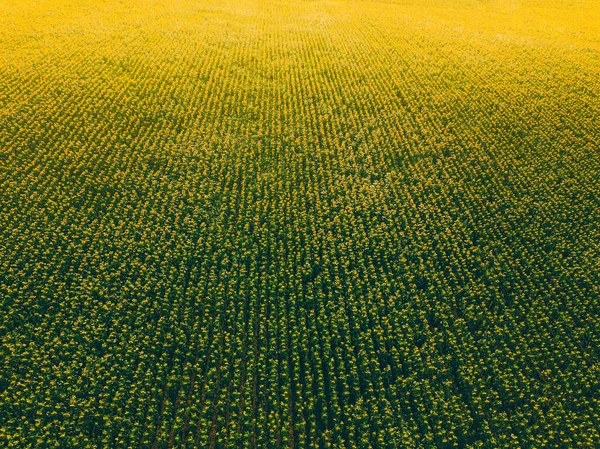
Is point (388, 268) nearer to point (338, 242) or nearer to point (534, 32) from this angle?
point (338, 242)

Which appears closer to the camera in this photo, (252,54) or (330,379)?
(330,379)

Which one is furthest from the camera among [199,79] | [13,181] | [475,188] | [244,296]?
[199,79]

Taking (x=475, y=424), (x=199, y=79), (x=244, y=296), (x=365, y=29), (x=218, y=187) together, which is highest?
(x=365, y=29)

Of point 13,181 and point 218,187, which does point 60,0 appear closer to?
point 13,181

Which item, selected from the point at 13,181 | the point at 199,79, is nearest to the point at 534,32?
Answer: the point at 199,79

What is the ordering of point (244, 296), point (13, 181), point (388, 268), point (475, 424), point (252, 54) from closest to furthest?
point (475, 424), point (244, 296), point (388, 268), point (13, 181), point (252, 54)

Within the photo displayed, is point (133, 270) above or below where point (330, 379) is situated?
above
